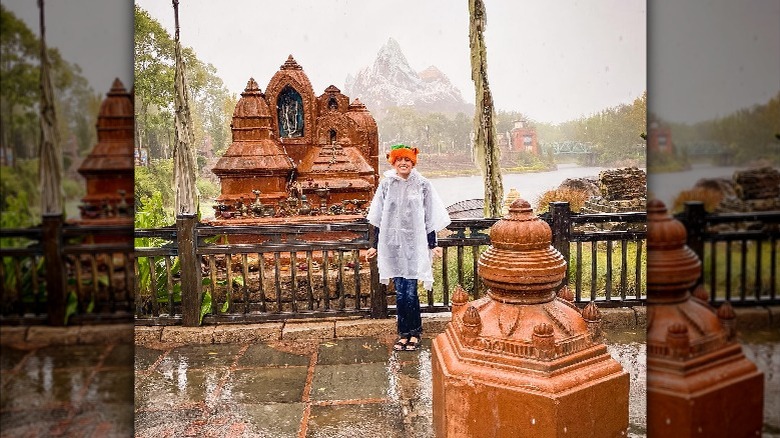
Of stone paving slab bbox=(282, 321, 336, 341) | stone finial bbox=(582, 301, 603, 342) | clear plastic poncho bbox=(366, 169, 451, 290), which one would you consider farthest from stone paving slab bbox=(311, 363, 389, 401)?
stone finial bbox=(582, 301, 603, 342)

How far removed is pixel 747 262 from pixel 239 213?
23.3 feet

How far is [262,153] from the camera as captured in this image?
805 cm

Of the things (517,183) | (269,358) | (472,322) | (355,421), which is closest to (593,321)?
(472,322)

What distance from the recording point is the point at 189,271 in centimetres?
417

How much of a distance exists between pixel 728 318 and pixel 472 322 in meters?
1.53

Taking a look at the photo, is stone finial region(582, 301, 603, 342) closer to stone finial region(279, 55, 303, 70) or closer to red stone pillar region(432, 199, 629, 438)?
red stone pillar region(432, 199, 629, 438)

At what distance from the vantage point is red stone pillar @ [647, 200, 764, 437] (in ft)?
1.76

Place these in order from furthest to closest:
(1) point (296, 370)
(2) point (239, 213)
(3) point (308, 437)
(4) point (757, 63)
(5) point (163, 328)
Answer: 1. (2) point (239, 213)
2. (5) point (163, 328)
3. (1) point (296, 370)
4. (3) point (308, 437)
5. (4) point (757, 63)

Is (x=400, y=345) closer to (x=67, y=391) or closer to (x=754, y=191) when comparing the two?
(x=67, y=391)

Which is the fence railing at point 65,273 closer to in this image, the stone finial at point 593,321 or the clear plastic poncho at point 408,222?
the stone finial at point 593,321

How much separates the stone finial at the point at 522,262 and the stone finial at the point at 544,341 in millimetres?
177

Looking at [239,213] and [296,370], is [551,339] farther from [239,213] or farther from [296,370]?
[239,213]

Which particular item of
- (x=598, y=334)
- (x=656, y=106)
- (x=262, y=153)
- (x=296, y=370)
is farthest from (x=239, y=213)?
(x=656, y=106)

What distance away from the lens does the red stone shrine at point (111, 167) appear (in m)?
0.61
